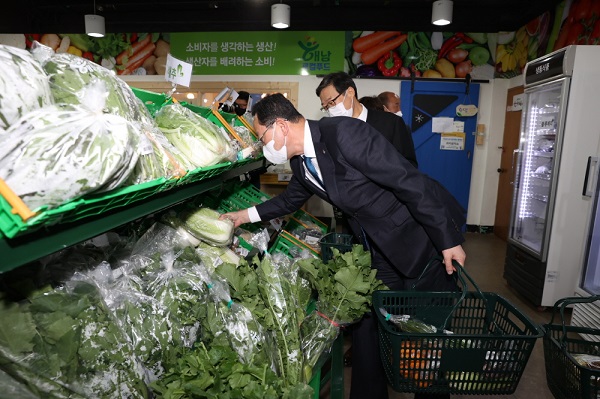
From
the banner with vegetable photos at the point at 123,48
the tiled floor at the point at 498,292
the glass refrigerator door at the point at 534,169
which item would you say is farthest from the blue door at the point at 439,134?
the banner with vegetable photos at the point at 123,48

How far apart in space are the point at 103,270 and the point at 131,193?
57 centimetres

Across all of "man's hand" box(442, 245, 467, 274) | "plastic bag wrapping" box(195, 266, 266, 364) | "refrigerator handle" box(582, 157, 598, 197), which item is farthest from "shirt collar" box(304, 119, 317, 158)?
"refrigerator handle" box(582, 157, 598, 197)

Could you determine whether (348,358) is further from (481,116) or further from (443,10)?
(481,116)

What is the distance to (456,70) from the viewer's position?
7.44 meters

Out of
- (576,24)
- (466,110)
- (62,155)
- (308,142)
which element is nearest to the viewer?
(62,155)

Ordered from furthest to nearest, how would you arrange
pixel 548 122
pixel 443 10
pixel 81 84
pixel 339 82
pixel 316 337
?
pixel 443 10
pixel 548 122
pixel 339 82
pixel 316 337
pixel 81 84

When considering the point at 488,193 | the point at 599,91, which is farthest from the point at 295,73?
the point at 599,91

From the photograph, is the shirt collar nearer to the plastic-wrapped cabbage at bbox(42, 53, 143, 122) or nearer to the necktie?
the necktie

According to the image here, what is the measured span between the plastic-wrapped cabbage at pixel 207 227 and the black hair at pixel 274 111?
1.93 feet

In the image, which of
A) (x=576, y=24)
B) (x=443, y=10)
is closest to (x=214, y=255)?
(x=443, y=10)

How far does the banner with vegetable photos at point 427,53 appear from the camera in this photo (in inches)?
290

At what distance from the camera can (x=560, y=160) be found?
4090 mm

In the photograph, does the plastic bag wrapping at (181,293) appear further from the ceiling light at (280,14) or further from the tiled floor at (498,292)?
the ceiling light at (280,14)

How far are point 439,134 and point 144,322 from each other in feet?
23.4
